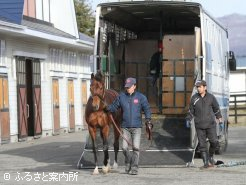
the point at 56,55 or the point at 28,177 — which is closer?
the point at 28,177

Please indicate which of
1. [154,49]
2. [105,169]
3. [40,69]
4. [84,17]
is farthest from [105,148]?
[84,17]

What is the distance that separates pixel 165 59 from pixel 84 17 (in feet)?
122

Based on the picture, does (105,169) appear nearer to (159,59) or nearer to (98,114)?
(98,114)

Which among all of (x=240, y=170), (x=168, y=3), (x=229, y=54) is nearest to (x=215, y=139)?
(x=240, y=170)

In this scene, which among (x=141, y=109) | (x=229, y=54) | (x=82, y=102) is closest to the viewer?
(x=141, y=109)

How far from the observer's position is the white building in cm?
2706

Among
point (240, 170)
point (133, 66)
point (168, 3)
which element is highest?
point (168, 3)

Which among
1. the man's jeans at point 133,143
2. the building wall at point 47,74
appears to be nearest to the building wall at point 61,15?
the building wall at point 47,74

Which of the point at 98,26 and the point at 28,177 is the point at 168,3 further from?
the point at 28,177

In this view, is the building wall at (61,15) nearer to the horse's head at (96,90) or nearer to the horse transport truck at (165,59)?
the horse transport truck at (165,59)

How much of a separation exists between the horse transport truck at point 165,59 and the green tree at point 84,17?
32772 millimetres

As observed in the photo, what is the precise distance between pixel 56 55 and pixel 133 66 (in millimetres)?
13394

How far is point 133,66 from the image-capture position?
67.8ft

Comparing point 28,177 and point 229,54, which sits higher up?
point 229,54
